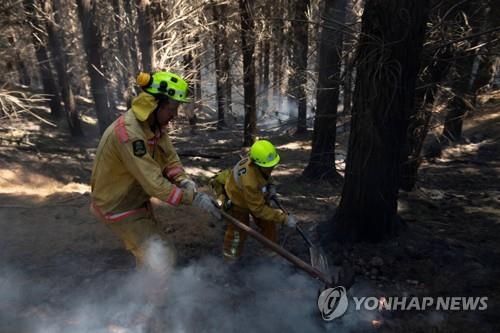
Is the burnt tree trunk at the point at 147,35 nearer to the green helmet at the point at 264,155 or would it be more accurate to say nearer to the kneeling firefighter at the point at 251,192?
the kneeling firefighter at the point at 251,192

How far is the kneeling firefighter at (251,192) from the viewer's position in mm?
4125

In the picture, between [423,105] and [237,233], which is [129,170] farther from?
[423,105]

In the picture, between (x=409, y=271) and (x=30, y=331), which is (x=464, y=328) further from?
(x=30, y=331)

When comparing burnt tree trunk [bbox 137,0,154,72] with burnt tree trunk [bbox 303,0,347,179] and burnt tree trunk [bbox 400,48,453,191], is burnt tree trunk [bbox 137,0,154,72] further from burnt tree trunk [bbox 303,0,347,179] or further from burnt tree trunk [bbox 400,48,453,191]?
burnt tree trunk [bbox 400,48,453,191]

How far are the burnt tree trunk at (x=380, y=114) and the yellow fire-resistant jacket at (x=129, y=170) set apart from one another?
2.17 metres

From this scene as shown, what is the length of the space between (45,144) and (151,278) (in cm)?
1344

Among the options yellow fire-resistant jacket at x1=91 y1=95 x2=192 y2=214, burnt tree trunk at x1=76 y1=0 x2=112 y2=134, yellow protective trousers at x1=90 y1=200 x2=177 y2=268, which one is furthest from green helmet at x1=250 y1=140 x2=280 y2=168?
burnt tree trunk at x1=76 y1=0 x2=112 y2=134

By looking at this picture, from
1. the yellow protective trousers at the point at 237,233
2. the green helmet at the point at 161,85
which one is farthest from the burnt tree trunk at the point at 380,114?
the green helmet at the point at 161,85

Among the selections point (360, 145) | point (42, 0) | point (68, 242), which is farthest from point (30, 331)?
point (42, 0)

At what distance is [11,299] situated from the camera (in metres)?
4.09

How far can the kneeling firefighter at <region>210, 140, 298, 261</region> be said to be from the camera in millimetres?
4125

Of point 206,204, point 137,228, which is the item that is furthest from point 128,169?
point 206,204

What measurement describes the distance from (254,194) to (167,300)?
4.79ft

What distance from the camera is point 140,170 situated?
332 centimetres
